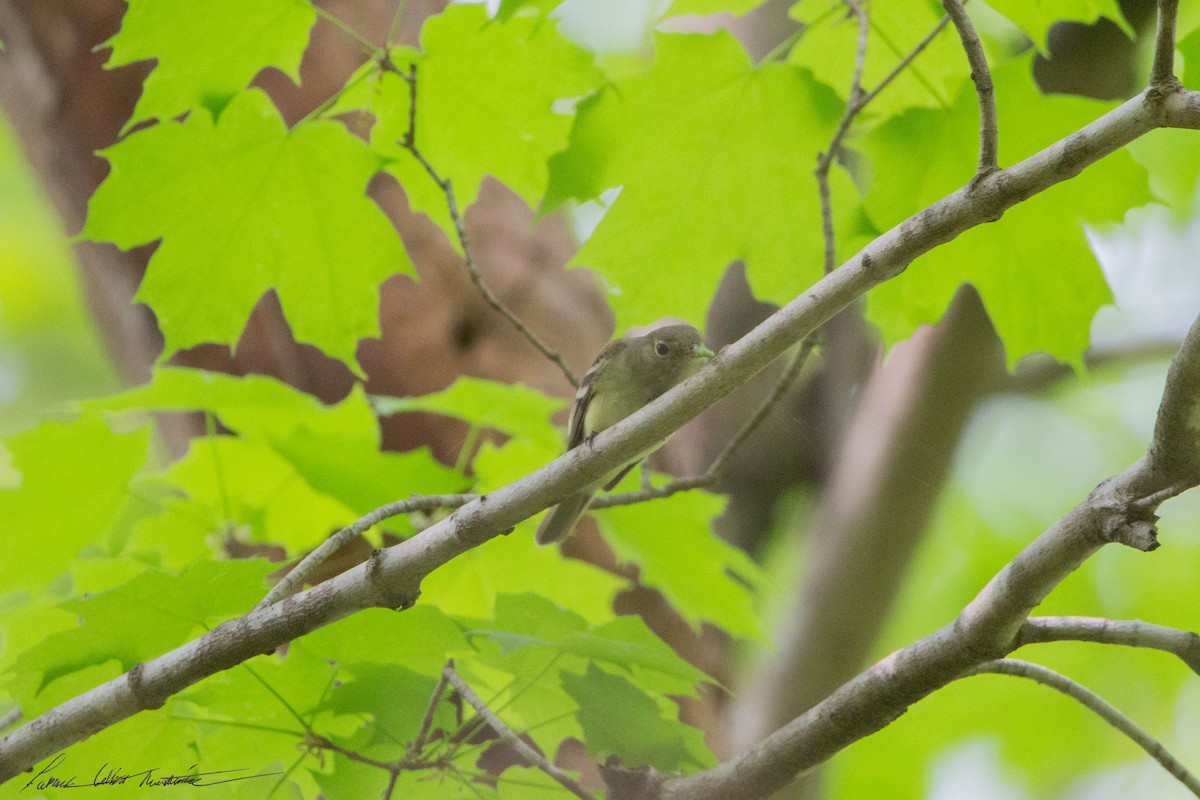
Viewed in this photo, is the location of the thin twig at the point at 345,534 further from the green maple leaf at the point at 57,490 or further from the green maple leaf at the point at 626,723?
the green maple leaf at the point at 57,490

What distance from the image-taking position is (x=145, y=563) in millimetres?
2795

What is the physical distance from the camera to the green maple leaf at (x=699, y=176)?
8.45ft

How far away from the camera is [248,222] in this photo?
8.99ft

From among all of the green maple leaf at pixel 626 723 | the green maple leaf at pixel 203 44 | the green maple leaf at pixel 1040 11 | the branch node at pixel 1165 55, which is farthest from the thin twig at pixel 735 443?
the green maple leaf at pixel 203 44

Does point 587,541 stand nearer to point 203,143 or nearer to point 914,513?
point 914,513

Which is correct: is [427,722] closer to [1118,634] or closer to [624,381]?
[624,381]

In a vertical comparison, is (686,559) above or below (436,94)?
below

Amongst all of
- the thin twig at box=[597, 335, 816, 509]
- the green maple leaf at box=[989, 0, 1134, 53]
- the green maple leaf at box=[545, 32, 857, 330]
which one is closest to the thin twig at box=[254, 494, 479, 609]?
the thin twig at box=[597, 335, 816, 509]

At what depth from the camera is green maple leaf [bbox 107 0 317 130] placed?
2.36 meters

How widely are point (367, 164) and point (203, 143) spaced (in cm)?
43

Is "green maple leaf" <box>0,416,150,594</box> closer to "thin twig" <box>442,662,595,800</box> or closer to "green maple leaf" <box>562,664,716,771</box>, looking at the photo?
"thin twig" <box>442,662,595,800</box>

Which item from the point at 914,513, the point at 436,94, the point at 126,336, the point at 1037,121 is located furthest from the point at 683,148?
the point at 126,336

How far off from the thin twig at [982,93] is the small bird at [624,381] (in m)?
1.15
